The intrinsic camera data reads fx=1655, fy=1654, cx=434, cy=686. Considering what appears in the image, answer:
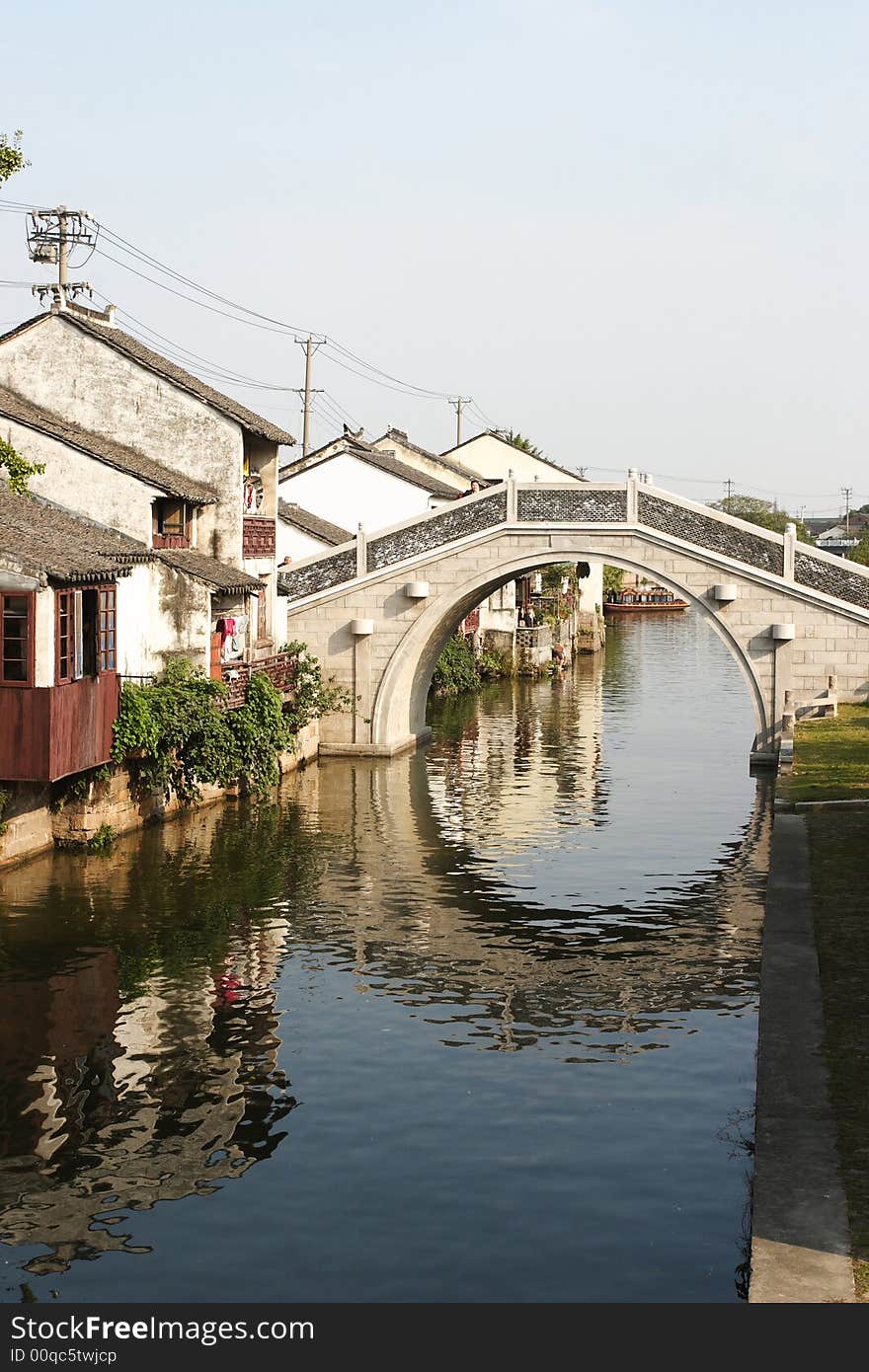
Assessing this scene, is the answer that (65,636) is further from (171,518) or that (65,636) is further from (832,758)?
(832,758)

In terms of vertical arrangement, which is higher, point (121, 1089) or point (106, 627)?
point (106, 627)

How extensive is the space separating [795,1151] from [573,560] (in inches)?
1089

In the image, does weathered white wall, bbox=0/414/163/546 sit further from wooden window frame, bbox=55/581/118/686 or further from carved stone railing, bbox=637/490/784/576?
carved stone railing, bbox=637/490/784/576

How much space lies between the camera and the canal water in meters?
12.3

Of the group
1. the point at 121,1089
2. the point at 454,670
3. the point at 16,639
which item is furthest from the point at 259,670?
the point at 454,670

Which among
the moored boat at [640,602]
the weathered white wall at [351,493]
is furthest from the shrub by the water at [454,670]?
the moored boat at [640,602]

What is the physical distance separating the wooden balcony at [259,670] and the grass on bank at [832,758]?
1095cm

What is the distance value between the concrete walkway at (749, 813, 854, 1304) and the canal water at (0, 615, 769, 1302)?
762mm

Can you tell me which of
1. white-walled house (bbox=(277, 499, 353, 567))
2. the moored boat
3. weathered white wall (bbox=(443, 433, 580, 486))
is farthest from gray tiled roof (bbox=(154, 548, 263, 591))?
the moored boat

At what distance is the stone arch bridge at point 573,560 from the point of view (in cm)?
3781

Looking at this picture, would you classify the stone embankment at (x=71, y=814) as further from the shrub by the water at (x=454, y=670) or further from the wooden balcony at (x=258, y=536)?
the shrub by the water at (x=454, y=670)

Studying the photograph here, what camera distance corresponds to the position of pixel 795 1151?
40.2ft
